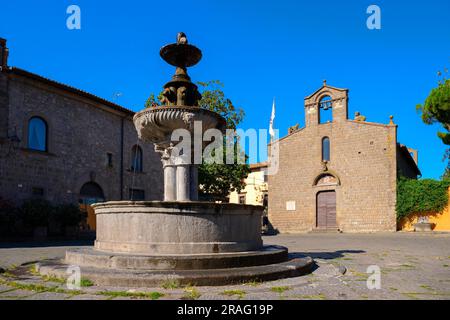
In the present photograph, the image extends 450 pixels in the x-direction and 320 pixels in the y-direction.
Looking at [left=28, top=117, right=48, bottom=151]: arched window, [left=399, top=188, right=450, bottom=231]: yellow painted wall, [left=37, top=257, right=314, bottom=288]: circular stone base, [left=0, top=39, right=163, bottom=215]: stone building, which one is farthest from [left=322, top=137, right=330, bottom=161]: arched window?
[left=37, top=257, right=314, bottom=288]: circular stone base

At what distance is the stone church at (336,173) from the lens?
84.5 ft

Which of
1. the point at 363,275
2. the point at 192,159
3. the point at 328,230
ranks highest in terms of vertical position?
the point at 192,159

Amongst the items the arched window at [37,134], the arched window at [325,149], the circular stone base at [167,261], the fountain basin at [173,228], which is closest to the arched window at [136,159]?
the arched window at [37,134]

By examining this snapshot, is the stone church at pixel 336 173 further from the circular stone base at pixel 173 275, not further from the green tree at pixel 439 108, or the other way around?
the circular stone base at pixel 173 275

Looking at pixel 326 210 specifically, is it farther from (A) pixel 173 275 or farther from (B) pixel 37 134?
(A) pixel 173 275

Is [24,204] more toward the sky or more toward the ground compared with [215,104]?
more toward the ground

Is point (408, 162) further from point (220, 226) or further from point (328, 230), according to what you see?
point (220, 226)

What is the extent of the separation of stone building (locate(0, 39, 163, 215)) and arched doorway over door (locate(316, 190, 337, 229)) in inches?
480

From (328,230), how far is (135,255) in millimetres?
22890

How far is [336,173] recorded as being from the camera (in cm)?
2780

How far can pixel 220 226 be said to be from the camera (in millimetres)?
6309

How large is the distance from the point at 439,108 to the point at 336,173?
806 cm

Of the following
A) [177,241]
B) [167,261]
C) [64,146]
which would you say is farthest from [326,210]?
[167,261]
